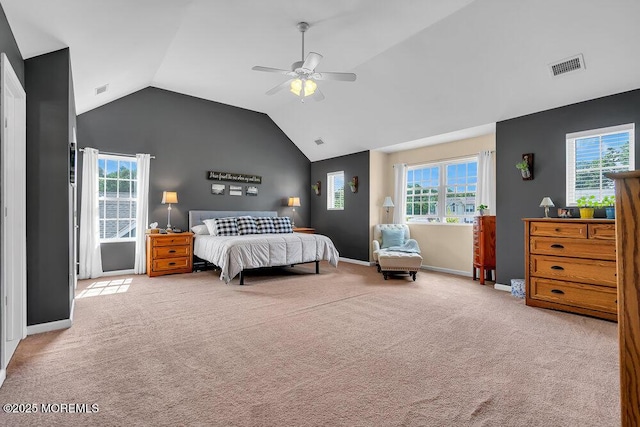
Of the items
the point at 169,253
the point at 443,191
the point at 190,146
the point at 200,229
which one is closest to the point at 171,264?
the point at 169,253

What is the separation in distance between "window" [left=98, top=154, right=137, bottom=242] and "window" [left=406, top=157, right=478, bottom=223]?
5.45 m

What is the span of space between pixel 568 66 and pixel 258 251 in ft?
15.1

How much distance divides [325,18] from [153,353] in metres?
3.73

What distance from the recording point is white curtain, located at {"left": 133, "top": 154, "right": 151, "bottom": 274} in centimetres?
562

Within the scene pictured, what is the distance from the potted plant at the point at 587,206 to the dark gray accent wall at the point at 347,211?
3.71 metres

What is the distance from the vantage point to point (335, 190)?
7781 millimetres

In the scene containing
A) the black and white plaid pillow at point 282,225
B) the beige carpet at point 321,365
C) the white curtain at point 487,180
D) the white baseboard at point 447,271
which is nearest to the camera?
the beige carpet at point 321,365

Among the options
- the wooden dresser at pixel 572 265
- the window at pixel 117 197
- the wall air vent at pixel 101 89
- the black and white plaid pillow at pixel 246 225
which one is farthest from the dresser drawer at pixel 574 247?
the window at pixel 117 197

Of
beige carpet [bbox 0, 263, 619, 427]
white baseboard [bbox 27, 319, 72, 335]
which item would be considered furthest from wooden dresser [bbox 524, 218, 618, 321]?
white baseboard [bbox 27, 319, 72, 335]

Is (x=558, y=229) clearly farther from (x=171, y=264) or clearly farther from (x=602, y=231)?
(x=171, y=264)

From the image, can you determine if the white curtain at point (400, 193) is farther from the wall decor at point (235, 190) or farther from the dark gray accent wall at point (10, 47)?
the dark gray accent wall at point (10, 47)

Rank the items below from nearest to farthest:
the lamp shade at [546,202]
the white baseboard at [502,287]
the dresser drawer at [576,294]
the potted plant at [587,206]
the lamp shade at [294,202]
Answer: the dresser drawer at [576,294] → the potted plant at [587,206] → the lamp shade at [546,202] → the white baseboard at [502,287] → the lamp shade at [294,202]

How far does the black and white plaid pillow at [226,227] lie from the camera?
592 centimetres

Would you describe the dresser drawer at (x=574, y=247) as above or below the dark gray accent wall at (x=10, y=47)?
below
